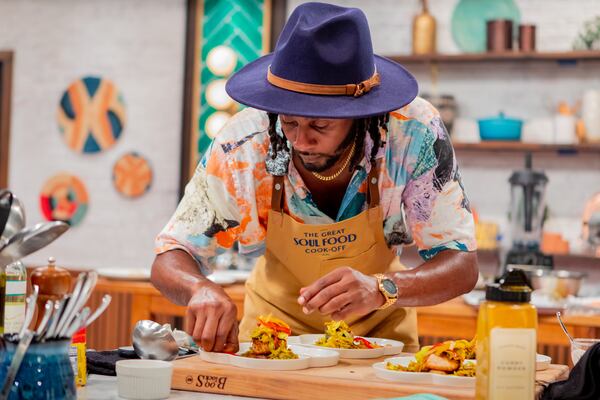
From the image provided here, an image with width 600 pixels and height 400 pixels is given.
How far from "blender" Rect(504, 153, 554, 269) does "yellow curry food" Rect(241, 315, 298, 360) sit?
346 centimetres

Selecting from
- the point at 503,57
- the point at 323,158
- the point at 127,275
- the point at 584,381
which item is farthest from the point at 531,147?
the point at 584,381

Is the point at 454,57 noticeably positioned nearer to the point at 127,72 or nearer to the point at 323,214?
the point at 127,72

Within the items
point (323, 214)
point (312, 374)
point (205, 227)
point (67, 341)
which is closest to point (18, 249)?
point (67, 341)

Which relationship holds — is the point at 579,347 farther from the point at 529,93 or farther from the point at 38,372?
the point at 529,93

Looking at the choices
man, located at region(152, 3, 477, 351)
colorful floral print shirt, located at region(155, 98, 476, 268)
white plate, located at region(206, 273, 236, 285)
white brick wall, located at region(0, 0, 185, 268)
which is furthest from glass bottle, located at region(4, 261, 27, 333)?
white brick wall, located at region(0, 0, 185, 268)

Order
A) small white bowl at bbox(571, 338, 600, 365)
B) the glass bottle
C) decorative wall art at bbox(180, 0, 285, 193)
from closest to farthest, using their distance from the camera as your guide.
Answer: the glass bottle
small white bowl at bbox(571, 338, 600, 365)
decorative wall art at bbox(180, 0, 285, 193)

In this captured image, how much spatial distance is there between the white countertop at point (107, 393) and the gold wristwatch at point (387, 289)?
483 millimetres

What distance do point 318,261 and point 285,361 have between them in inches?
23.2

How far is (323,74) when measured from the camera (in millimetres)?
2234

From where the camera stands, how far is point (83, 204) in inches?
282

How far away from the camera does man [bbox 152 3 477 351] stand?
7.50ft

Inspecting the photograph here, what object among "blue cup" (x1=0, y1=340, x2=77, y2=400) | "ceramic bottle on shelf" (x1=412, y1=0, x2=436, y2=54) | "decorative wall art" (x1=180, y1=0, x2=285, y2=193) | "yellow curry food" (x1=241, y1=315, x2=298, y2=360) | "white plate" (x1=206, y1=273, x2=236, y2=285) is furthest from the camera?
"decorative wall art" (x1=180, y1=0, x2=285, y2=193)

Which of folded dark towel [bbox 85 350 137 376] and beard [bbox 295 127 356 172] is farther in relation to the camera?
beard [bbox 295 127 356 172]

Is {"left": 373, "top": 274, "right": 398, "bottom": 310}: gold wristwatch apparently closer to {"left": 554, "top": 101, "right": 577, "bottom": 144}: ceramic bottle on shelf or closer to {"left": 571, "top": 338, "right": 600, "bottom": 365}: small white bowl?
{"left": 571, "top": 338, "right": 600, "bottom": 365}: small white bowl
